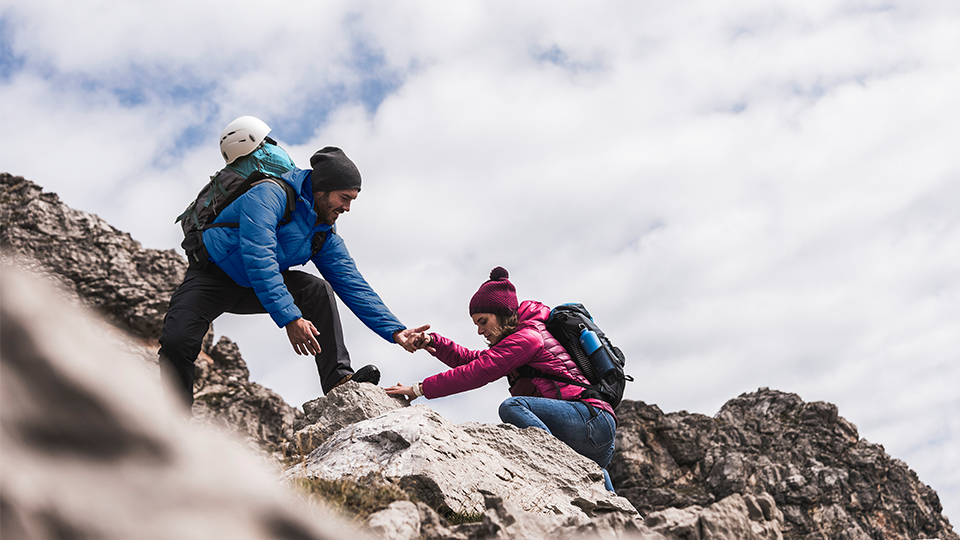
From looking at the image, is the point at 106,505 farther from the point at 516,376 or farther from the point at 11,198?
the point at 11,198

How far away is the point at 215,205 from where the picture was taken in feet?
26.3

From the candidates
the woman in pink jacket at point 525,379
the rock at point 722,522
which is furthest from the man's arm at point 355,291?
the rock at point 722,522

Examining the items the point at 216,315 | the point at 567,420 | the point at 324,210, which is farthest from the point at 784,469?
the point at 216,315

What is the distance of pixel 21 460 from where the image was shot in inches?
84.0

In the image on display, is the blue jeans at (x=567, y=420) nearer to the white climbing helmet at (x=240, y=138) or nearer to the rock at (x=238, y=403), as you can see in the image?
the white climbing helmet at (x=240, y=138)

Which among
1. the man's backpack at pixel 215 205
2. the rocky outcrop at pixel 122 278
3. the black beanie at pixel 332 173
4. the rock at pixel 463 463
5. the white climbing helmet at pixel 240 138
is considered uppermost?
the rocky outcrop at pixel 122 278

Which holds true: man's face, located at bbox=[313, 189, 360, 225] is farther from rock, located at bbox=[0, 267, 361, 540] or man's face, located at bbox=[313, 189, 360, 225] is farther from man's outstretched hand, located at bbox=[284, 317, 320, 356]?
rock, located at bbox=[0, 267, 361, 540]

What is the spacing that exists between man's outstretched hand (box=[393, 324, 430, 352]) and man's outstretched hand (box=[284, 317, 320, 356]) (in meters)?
1.74

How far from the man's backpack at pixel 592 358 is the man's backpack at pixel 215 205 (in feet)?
13.2

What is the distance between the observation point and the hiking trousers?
7371 millimetres

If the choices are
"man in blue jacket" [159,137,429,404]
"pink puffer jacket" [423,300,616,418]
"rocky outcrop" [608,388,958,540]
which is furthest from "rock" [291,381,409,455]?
"rocky outcrop" [608,388,958,540]

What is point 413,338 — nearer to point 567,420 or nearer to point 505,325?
point 505,325

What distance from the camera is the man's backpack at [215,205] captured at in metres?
7.96

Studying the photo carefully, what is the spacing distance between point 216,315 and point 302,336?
128 cm
